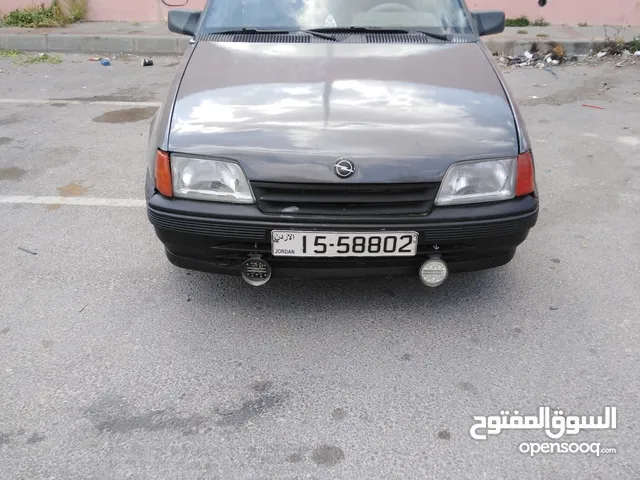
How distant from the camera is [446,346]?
2.70 meters

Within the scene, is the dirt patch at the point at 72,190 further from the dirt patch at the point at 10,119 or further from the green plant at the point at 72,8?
the green plant at the point at 72,8

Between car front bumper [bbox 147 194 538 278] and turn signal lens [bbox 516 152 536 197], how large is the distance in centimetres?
4

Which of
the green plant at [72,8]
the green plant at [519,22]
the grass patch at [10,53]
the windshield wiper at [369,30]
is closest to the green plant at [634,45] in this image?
the green plant at [519,22]

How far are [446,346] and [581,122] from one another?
13.1 ft

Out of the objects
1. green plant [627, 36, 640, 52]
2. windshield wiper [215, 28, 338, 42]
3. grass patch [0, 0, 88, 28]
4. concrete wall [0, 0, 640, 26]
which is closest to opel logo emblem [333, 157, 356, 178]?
windshield wiper [215, 28, 338, 42]

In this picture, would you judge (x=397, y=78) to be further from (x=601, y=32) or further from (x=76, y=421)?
(x=601, y=32)

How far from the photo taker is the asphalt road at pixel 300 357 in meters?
2.12

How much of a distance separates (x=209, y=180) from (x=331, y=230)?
0.56 metres

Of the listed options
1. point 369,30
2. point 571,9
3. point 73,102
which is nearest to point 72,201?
point 369,30

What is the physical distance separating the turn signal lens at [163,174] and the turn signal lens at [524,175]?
1.48 meters

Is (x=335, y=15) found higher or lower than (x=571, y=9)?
higher

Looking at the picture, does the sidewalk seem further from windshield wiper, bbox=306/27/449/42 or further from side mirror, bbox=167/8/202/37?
windshield wiper, bbox=306/27/449/42

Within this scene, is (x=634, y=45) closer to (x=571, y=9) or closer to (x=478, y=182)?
(x=571, y=9)

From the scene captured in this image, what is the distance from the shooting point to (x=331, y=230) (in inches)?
96.2
